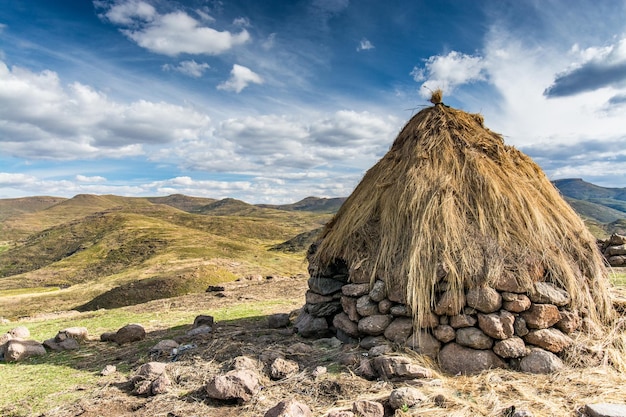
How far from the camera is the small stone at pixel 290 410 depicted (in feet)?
14.8

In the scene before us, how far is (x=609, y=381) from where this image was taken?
5.23 meters

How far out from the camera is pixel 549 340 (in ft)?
18.9

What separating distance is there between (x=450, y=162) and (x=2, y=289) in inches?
2021

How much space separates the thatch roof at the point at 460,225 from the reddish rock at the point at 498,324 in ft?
1.63

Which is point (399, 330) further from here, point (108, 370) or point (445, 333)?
point (108, 370)

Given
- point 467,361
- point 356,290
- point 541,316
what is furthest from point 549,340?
point 356,290

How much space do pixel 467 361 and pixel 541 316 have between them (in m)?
1.28

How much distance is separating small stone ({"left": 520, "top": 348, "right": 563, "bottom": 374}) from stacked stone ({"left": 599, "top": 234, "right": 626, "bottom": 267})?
1038 centimetres

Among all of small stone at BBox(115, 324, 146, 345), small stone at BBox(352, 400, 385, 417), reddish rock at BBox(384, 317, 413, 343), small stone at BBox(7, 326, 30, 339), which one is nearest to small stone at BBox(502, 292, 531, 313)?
reddish rock at BBox(384, 317, 413, 343)

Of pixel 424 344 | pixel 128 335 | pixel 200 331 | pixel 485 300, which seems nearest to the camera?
pixel 485 300

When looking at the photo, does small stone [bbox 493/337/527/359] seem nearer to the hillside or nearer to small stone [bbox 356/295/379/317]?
small stone [bbox 356/295/379/317]

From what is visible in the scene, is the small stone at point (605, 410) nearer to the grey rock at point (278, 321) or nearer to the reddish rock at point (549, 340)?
the reddish rock at point (549, 340)

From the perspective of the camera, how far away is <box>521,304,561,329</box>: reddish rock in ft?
19.1

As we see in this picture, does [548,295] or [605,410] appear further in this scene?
[548,295]
